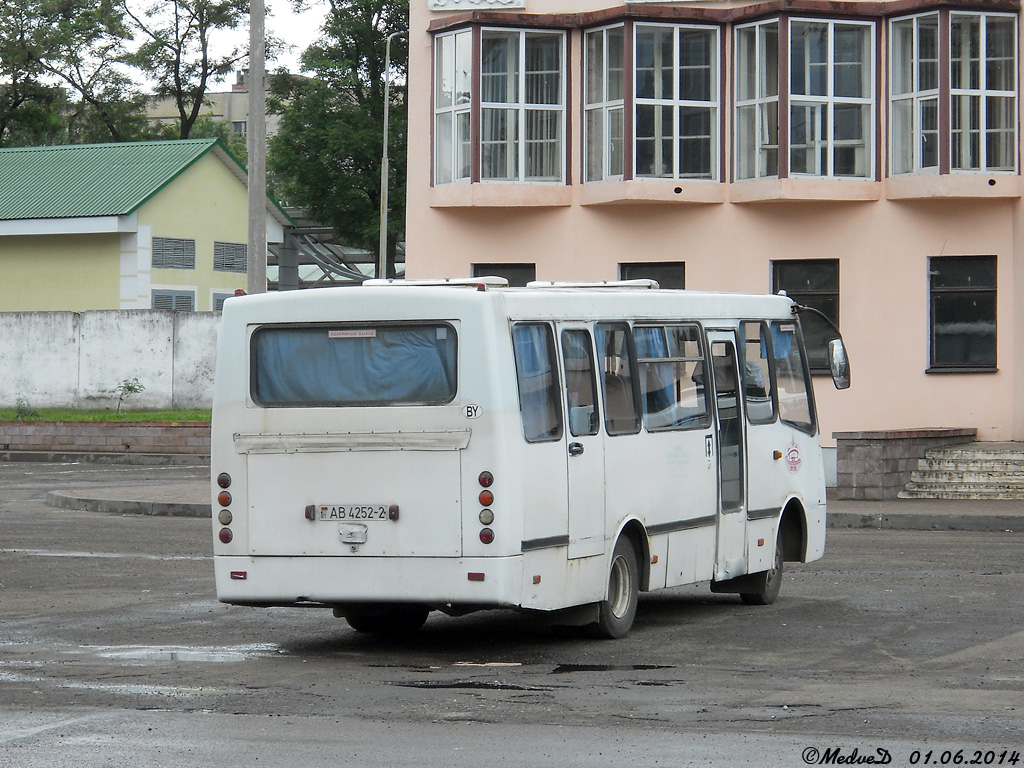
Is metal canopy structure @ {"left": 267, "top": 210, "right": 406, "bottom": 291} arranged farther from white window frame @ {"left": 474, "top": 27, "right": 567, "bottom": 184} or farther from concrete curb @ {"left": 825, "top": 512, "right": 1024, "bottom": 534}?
concrete curb @ {"left": 825, "top": 512, "right": 1024, "bottom": 534}

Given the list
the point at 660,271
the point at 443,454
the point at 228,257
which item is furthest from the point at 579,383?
the point at 228,257

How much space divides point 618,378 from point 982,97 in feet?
58.5

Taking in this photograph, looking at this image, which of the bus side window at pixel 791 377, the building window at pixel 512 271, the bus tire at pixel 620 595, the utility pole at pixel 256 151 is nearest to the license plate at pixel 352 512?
the bus tire at pixel 620 595

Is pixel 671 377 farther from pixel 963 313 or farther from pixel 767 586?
pixel 963 313

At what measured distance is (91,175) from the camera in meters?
52.0

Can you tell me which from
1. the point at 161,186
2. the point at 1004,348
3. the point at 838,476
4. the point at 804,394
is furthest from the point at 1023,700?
the point at 161,186

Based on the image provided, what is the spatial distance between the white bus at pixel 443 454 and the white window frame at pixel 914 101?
55.4 ft

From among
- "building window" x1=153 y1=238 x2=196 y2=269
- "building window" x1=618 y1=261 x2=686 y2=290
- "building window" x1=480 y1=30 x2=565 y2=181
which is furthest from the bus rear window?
"building window" x1=153 y1=238 x2=196 y2=269

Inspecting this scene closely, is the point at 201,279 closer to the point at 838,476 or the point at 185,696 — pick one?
the point at 838,476

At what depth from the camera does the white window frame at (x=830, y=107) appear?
28.5 metres

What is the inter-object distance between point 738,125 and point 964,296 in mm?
4689

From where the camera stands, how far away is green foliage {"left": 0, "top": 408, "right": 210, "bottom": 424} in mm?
36644

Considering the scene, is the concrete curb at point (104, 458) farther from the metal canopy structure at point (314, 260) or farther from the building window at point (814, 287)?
the metal canopy structure at point (314, 260)

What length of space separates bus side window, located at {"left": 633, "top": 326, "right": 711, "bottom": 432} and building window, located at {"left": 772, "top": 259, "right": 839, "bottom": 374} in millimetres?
16167
